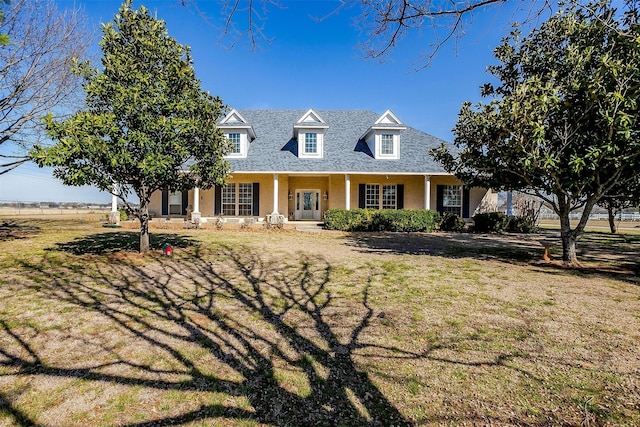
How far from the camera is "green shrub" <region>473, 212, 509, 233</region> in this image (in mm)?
16938

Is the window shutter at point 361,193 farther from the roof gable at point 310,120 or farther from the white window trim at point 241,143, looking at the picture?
the white window trim at point 241,143

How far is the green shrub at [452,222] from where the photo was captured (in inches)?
680

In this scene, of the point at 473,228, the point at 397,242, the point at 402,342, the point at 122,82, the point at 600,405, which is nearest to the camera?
the point at 600,405

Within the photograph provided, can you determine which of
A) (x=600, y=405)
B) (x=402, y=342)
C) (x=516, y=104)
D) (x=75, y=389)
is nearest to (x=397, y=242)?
(x=516, y=104)

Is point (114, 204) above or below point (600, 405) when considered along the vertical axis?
above

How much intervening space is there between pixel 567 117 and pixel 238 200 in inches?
626

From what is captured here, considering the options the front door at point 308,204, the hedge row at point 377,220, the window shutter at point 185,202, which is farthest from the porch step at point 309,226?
the window shutter at point 185,202

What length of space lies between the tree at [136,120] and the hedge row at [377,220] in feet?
28.4

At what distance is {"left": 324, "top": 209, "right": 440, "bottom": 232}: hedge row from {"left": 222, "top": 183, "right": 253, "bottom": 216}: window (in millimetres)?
5296

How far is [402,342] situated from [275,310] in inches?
77.3

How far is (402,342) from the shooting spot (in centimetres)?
365

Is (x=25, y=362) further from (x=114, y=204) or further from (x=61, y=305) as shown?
(x=114, y=204)

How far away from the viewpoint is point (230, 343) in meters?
3.59

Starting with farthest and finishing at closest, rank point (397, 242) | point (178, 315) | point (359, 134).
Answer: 1. point (359, 134)
2. point (397, 242)
3. point (178, 315)
